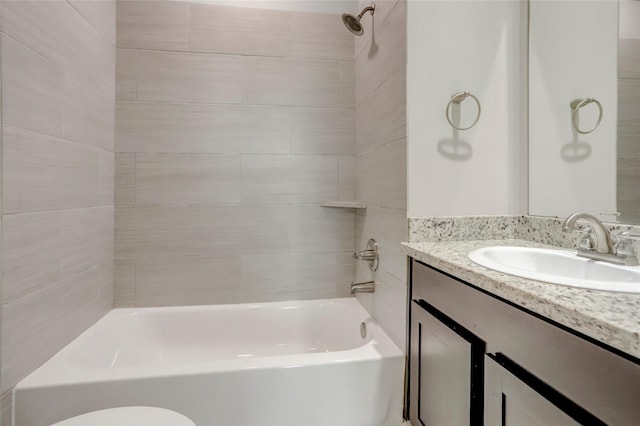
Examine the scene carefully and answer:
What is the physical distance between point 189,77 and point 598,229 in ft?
6.92

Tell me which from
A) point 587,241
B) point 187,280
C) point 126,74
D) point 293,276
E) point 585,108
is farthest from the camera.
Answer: point 293,276

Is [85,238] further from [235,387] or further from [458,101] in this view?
[458,101]

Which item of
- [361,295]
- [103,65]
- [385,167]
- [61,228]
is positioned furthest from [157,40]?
[361,295]

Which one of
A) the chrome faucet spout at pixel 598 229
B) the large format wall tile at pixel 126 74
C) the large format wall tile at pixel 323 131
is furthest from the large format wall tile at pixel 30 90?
the chrome faucet spout at pixel 598 229

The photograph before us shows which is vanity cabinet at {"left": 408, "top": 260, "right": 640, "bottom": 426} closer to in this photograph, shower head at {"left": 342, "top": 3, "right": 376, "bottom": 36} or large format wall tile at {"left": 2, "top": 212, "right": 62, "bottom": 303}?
shower head at {"left": 342, "top": 3, "right": 376, "bottom": 36}

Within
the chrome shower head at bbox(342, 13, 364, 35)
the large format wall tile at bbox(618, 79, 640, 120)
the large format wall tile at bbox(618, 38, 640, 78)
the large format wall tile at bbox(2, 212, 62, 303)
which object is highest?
the chrome shower head at bbox(342, 13, 364, 35)

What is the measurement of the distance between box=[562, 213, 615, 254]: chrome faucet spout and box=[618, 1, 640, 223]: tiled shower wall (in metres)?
0.11

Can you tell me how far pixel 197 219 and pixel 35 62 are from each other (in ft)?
3.43

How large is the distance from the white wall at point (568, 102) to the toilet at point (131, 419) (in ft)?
5.06

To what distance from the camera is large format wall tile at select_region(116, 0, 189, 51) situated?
6.46 feet

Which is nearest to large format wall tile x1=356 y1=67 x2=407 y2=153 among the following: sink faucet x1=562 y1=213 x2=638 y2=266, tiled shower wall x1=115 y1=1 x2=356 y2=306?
tiled shower wall x1=115 y1=1 x2=356 y2=306

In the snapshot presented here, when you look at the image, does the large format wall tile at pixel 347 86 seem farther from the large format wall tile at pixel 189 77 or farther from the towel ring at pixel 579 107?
the towel ring at pixel 579 107

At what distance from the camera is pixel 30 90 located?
1250 mm

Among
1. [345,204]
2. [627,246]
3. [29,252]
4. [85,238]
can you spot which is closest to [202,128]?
[85,238]
